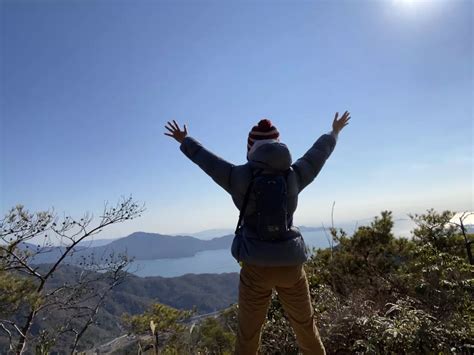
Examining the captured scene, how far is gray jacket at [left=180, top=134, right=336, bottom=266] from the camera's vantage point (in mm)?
2109

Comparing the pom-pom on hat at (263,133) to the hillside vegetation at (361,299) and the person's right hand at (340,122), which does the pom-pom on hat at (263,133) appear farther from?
the hillside vegetation at (361,299)

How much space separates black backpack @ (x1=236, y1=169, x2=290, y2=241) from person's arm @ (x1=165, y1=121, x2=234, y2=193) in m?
0.25

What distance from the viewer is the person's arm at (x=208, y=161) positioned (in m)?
2.34

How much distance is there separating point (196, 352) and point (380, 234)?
237 inches

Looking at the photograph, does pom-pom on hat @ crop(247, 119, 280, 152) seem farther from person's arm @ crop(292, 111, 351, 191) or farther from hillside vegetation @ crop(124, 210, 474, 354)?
hillside vegetation @ crop(124, 210, 474, 354)

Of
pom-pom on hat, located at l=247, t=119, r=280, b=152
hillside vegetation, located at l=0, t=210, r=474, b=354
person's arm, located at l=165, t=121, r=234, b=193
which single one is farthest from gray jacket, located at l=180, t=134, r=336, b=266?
hillside vegetation, located at l=0, t=210, r=474, b=354

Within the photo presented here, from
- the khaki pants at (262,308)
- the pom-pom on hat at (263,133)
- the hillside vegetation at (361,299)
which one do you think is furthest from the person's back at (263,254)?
the hillside vegetation at (361,299)

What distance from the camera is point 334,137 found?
282cm

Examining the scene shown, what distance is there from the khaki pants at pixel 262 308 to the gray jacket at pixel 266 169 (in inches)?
5.4

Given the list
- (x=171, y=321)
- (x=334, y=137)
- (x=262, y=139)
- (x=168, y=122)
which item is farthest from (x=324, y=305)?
(x=171, y=321)

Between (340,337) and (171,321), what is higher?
(340,337)

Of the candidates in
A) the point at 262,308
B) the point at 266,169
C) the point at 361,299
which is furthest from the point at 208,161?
the point at 361,299

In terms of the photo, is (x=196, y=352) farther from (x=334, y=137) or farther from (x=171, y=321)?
(x=171, y=321)

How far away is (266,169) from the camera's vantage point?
2.27 m
